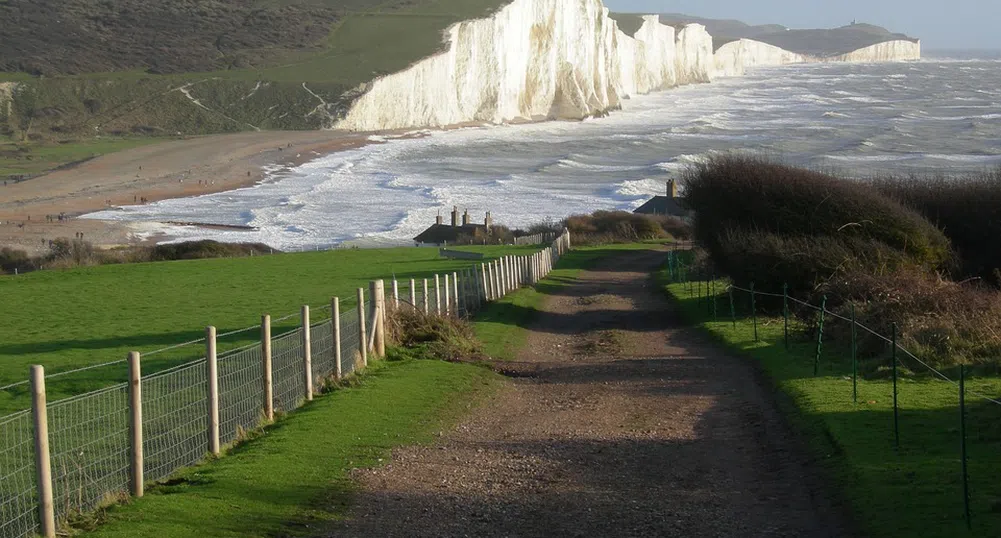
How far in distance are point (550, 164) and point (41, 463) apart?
268 ft

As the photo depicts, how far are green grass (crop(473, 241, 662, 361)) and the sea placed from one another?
10.9 m

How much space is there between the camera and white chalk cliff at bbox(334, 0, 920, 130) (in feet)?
365

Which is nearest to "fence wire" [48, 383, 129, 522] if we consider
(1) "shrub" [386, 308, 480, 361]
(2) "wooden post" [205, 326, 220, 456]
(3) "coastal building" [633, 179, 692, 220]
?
(2) "wooden post" [205, 326, 220, 456]

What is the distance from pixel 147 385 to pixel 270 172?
6780 cm

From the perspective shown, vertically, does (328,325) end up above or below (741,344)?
above

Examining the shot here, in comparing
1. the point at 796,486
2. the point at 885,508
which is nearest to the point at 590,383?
the point at 796,486

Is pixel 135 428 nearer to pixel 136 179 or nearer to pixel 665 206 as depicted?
pixel 665 206

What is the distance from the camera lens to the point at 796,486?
37.4 feet

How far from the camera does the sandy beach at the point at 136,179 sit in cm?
5482

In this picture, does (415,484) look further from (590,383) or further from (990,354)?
(990,354)

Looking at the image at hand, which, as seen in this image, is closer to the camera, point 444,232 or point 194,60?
point 444,232

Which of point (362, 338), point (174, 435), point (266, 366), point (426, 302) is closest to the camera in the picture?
point (174, 435)

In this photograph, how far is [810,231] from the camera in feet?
91.4

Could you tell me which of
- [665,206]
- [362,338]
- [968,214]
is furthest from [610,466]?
[665,206]
